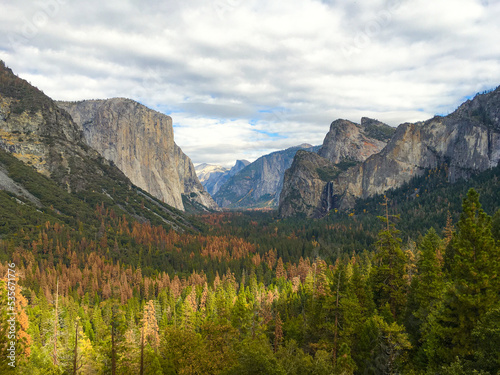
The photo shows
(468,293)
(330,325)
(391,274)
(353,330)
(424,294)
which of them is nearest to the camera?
(468,293)

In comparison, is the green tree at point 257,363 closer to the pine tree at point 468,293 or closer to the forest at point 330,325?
the forest at point 330,325

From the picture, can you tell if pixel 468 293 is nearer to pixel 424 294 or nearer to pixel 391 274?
pixel 424 294

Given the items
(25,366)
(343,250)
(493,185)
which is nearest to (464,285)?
(25,366)

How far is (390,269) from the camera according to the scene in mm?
39469

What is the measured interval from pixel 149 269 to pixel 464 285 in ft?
394

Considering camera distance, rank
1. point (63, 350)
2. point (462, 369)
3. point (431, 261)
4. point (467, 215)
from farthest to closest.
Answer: point (63, 350) < point (431, 261) < point (467, 215) < point (462, 369)

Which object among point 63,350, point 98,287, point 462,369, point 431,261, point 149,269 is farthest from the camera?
point 149,269

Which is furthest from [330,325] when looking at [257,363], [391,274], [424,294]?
[257,363]

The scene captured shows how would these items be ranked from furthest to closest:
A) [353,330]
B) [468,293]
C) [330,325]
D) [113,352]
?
[330,325], [353,330], [113,352], [468,293]

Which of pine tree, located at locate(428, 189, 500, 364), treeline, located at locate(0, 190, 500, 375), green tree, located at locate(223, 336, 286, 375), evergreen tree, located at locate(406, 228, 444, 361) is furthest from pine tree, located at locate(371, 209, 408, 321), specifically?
green tree, located at locate(223, 336, 286, 375)

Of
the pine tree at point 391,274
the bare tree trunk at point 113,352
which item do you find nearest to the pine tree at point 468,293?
the pine tree at point 391,274

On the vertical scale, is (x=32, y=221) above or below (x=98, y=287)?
above

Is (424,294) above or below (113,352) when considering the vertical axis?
above

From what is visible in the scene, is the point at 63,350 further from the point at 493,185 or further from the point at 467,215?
the point at 493,185
